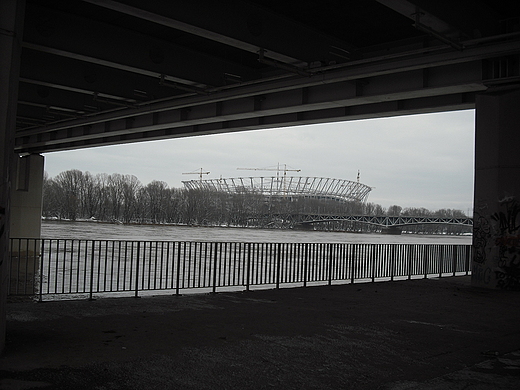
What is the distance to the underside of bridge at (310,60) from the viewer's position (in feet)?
40.2

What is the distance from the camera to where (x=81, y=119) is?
81.4 feet

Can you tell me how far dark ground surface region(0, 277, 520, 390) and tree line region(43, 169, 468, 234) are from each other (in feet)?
303

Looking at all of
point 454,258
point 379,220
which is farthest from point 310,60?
point 379,220

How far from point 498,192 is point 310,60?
700 centimetres

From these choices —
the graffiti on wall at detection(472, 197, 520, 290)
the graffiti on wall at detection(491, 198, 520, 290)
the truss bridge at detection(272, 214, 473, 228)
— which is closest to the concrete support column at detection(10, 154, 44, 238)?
the graffiti on wall at detection(472, 197, 520, 290)

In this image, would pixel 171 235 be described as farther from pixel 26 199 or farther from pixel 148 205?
pixel 148 205

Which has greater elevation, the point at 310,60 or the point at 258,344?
the point at 310,60

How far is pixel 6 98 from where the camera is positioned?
21.2 ft

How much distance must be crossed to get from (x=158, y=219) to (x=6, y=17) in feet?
354

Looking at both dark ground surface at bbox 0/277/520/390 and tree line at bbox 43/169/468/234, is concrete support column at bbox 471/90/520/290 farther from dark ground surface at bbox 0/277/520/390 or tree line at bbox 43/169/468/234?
tree line at bbox 43/169/468/234

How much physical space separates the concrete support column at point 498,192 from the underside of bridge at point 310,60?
31 millimetres

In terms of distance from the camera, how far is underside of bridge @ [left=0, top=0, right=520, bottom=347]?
40.2 ft

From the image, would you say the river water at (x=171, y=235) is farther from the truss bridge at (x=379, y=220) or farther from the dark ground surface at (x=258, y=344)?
the truss bridge at (x=379, y=220)

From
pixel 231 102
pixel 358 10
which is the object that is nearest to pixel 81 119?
pixel 231 102
